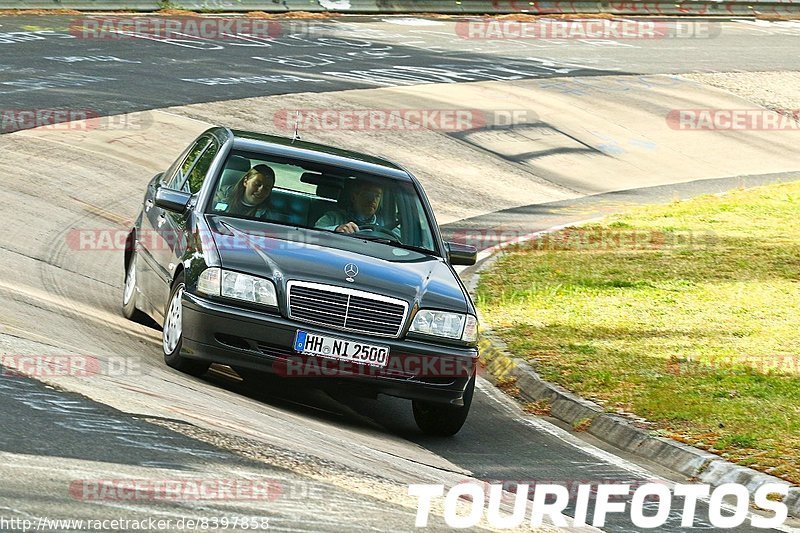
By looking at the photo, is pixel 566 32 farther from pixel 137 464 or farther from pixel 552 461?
pixel 137 464

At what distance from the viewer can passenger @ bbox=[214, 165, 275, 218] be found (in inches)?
371

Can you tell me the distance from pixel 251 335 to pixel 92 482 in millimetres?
2465

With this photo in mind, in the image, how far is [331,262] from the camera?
859cm

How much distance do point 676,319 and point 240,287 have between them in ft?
19.6

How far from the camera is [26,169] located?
1558 cm

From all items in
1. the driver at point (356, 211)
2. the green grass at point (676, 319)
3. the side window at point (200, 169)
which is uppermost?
the side window at point (200, 169)

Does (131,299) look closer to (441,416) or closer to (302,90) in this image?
(441,416)

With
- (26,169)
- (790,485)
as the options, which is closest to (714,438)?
(790,485)

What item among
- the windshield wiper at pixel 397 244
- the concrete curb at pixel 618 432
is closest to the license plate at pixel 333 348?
the windshield wiper at pixel 397 244

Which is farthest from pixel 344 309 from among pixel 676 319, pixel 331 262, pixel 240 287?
pixel 676 319

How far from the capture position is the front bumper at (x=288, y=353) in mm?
8258

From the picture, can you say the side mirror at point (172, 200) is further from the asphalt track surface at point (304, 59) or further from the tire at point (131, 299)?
the asphalt track surface at point (304, 59)

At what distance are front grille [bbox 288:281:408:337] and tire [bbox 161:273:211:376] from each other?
0.74 meters

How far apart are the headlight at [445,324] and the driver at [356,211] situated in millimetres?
1174
